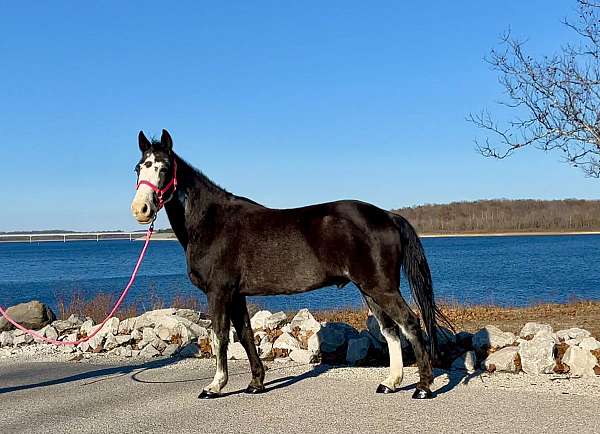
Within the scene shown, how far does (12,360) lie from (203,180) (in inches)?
182

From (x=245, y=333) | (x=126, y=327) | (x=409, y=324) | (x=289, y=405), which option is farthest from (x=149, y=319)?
(x=409, y=324)

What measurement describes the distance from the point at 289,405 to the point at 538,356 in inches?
118

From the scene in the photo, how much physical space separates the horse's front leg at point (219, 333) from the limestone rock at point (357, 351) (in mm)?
2140

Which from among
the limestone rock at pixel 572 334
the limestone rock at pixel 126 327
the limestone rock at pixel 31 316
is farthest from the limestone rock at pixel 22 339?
the limestone rock at pixel 572 334

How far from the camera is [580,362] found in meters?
7.21

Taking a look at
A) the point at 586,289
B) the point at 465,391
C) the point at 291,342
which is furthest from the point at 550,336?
the point at 586,289

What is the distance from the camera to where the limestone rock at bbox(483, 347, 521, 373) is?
24.8 ft

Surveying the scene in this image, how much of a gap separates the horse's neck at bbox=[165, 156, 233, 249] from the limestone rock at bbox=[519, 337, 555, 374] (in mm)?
3843

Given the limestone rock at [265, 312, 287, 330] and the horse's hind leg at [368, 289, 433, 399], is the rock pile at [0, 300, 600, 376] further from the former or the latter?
the horse's hind leg at [368, 289, 433, 399]

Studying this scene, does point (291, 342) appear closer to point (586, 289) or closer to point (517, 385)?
point (517, 385)

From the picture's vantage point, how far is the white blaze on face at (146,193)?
6453 millimetres

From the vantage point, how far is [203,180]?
23.4ft

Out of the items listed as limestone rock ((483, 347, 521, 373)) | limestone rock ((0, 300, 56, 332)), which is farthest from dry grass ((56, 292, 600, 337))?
limestone rock ((483, 347, 521, 373))

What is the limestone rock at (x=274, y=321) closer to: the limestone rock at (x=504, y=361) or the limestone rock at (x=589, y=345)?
the limestone rock at (x=504, y=361)
